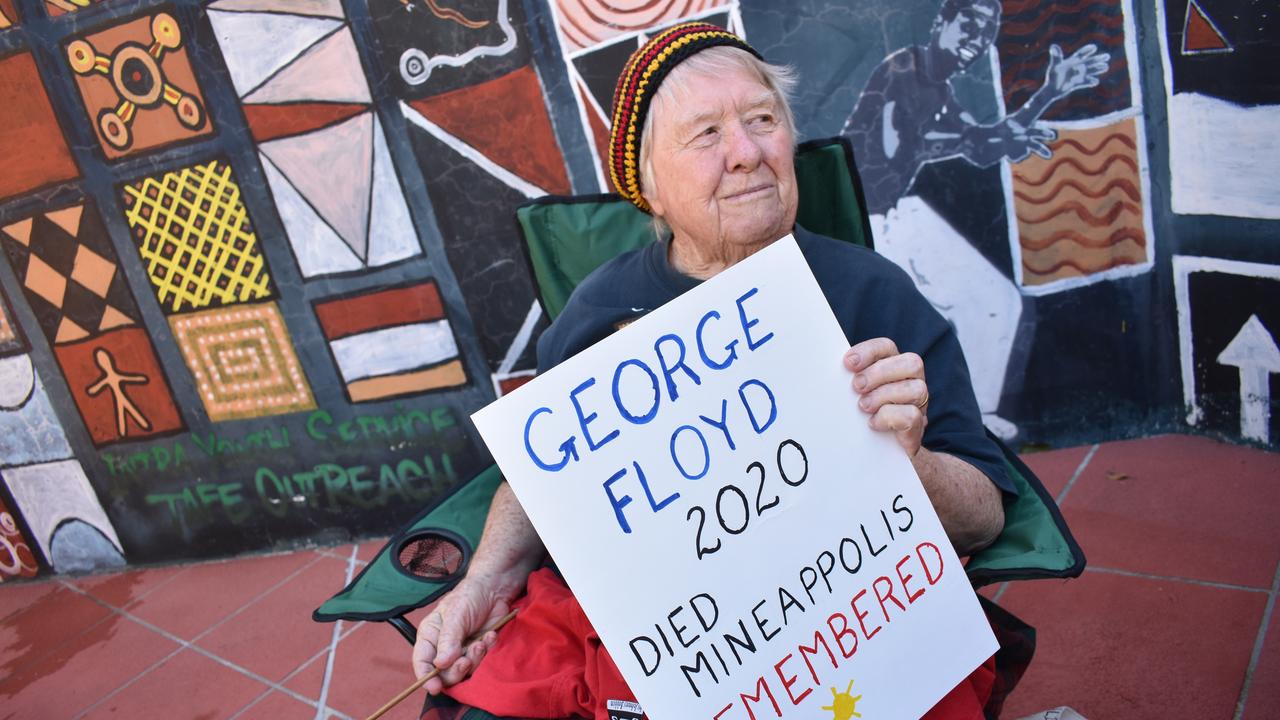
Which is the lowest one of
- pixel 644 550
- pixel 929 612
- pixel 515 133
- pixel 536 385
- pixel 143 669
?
A: pixel 143 669

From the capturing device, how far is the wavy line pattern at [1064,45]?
237cm

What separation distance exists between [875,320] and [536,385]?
709 millimetres

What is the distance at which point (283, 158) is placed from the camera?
299cm

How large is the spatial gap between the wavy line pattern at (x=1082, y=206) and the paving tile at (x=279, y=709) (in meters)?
2.59

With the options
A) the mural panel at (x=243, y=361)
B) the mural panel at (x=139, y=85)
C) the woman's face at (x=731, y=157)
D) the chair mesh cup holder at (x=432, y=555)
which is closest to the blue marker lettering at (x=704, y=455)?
the woman's face at (x=731, y=157)

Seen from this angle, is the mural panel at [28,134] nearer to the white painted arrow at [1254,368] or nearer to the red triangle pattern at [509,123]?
the red triangle pattern at [509,123]

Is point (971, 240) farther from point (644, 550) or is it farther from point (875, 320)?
point (644, 550)

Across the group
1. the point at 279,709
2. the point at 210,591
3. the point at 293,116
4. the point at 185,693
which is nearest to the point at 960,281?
the point at 293,116

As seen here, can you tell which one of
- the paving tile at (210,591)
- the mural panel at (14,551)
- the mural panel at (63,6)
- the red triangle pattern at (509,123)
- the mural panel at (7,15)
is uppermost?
the mural panel at (7,15)

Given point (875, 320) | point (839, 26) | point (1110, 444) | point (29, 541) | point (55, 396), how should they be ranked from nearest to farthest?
point (875, 320) → point (839, 26) → point (1110, 444) → point (55, 396) → point (29, 541)

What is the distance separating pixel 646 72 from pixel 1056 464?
2.00m

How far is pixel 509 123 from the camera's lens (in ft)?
9.21

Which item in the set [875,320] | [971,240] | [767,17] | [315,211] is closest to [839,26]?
[767,17]

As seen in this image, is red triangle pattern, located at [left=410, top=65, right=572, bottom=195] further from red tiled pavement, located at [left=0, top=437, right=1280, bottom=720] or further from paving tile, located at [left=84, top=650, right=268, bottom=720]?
paving tile, located at [left=84, top=650, right=268, bottom=720]
